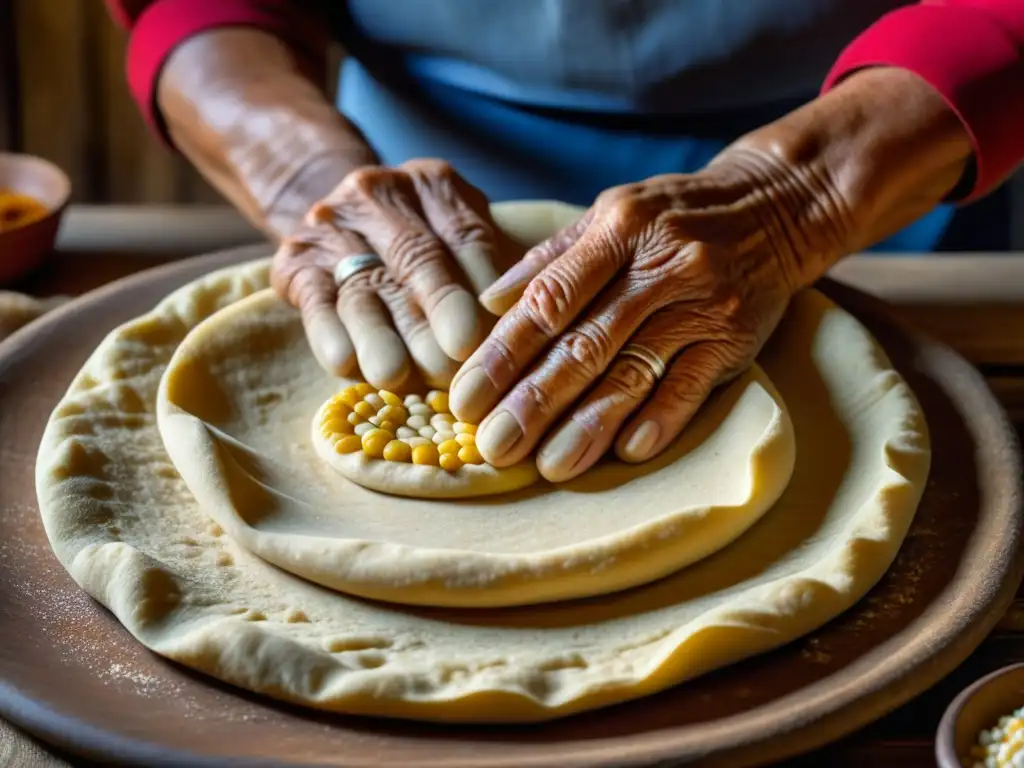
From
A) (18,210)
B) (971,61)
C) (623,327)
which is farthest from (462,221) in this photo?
(18,210)

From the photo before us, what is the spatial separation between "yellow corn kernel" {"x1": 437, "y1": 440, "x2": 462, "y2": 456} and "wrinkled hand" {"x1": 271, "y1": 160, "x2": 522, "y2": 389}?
128 millimetres

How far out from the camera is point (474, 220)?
1.56 metres

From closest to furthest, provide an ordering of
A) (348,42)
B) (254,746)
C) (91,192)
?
(254,746) → (348,42) → (91,192)

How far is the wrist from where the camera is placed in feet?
5.05

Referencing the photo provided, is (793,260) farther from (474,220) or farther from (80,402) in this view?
(80,402)

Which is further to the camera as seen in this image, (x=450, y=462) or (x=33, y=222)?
(x=33, y=222)

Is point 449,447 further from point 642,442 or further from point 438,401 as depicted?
point 642,442

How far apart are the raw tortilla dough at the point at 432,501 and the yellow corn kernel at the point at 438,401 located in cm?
12

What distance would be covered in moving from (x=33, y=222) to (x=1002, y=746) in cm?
163

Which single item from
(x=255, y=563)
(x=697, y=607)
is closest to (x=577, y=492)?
(x=697, y=607)

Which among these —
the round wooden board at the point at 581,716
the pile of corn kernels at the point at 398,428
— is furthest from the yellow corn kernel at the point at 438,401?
the round wooden board at the point at 581,716

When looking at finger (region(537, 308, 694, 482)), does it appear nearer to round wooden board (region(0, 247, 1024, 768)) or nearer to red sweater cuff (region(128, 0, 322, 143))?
round wooden board (region(0, 247, 1024, 768))

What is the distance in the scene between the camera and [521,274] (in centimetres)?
138

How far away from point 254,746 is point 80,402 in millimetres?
607
